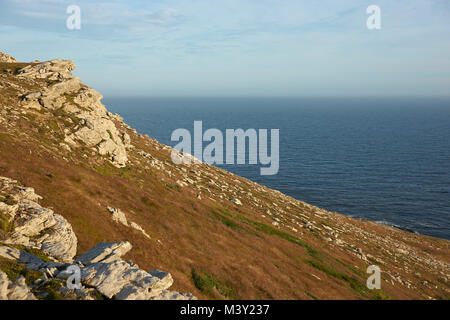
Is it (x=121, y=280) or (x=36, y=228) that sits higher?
(x=36, y=228)

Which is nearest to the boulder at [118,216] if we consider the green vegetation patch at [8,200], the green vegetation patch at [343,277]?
the green vegetation patch at [8,200]

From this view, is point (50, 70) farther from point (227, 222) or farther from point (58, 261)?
point (58, 261)

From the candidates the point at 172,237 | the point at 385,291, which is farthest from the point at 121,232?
the point at 385,291

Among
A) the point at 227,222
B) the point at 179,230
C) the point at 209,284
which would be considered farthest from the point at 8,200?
the point at 227,222

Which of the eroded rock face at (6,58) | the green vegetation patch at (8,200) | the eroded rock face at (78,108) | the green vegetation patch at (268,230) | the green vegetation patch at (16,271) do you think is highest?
the eroded rock face at (6,58)

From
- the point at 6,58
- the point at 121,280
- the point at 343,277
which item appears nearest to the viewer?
the point at 121,280

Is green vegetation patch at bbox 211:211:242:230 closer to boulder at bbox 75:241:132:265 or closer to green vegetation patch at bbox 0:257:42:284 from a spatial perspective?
boulder at bbox 75:241:132:265

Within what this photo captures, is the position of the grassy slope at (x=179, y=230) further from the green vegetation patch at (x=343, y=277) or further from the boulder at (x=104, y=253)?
the boulder at (x=104, y=253)
